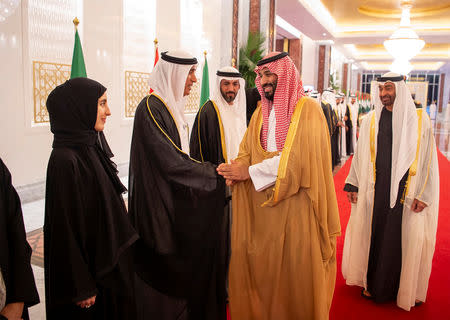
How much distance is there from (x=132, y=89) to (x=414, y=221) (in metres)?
4.70

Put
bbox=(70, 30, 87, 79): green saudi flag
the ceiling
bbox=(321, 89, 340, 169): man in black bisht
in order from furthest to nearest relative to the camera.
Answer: the ceiling, bbox=(321, 89, 340, 169): man in black bisht, bbox=(70, 30, 87, 79): green saudi flag

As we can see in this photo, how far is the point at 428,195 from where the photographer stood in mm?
2957

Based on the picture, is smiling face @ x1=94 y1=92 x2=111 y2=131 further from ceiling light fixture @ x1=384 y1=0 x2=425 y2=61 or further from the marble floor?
ceiling light fixture @ x1=384 y1=0 x2=425 y2=61

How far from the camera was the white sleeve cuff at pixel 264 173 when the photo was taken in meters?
2.26

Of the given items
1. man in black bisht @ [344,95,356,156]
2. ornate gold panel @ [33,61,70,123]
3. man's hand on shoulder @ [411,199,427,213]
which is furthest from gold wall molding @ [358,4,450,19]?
man's hand on shoulder @ [411,199,427,213]

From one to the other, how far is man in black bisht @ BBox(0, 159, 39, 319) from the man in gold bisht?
1169mm

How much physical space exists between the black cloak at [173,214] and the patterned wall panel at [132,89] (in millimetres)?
4047

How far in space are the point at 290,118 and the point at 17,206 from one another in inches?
56.5

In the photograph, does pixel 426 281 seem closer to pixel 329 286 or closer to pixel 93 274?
pixel 329 286

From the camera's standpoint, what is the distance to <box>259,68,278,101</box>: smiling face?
2.36 m

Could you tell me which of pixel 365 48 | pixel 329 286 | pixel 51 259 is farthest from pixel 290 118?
pixel 365 48

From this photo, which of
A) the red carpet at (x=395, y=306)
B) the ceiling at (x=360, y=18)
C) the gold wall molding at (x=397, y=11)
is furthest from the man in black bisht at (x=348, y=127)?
the red carpet at (x=395, y=306)

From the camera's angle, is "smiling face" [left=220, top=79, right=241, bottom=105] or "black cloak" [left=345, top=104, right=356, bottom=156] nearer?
"smiling face" [left=220, top=79, right=241, bottom=105]

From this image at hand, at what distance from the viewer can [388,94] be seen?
308 cm
